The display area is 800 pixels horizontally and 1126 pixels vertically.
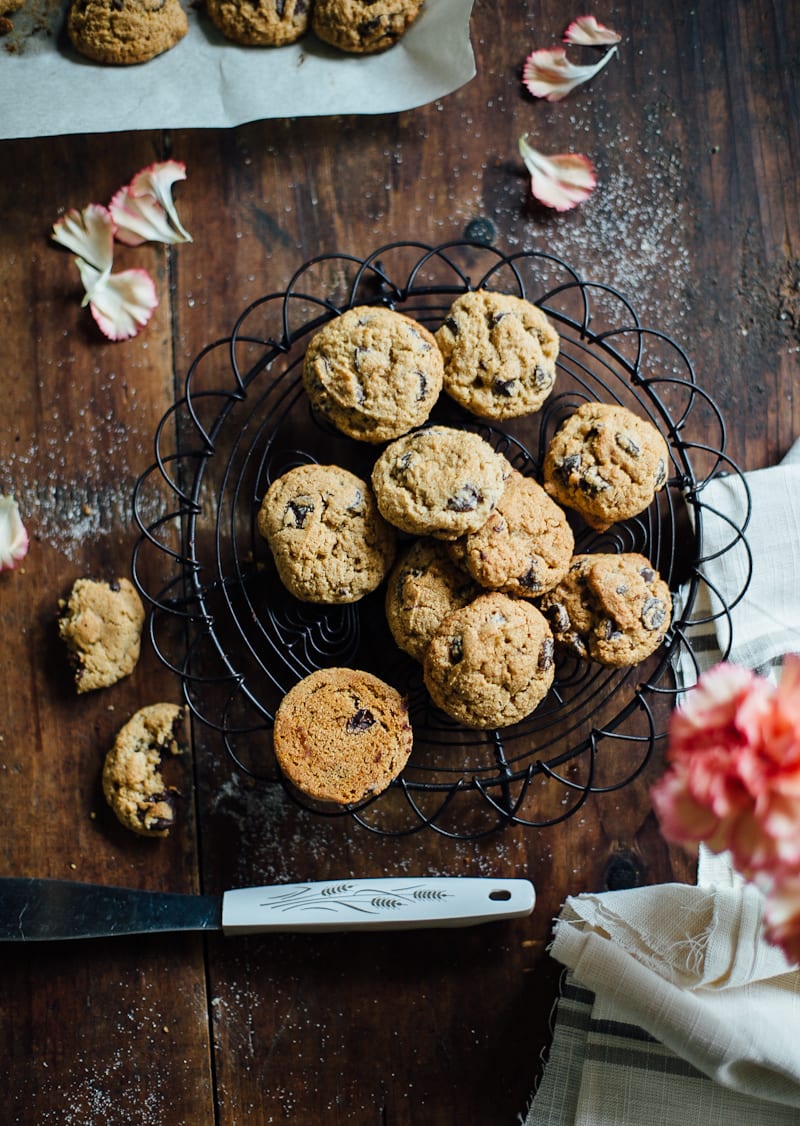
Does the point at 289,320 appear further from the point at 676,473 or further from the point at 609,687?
the point at 609,687

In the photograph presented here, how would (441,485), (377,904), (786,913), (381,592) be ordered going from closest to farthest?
(786,913)
(441,485)
(377,904)
(381,592)

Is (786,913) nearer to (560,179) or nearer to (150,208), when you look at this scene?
(560,179)

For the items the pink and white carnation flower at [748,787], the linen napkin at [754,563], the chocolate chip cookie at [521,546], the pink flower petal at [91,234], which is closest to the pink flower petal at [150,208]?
the pink flower petal at [91,234]

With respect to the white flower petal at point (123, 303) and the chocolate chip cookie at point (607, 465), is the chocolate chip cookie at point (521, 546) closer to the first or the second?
the chocolate chip cookie at point (607, 465)

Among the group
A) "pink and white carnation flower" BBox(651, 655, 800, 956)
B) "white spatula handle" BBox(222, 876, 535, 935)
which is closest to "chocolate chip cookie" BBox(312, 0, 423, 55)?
"pink and white carnation flower" BBox(651, 655, 800, 956)

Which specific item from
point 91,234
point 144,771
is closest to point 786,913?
point 144,771

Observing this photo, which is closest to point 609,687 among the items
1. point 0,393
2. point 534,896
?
point 534,896

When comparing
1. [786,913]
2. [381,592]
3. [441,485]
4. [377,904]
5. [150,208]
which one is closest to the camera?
[786,913]

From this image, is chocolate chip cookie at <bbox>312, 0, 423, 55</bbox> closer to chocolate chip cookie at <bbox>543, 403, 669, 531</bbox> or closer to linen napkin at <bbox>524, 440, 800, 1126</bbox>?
chocolate chip cookie at <bbox>543, 403, 669, 531</bbox>
